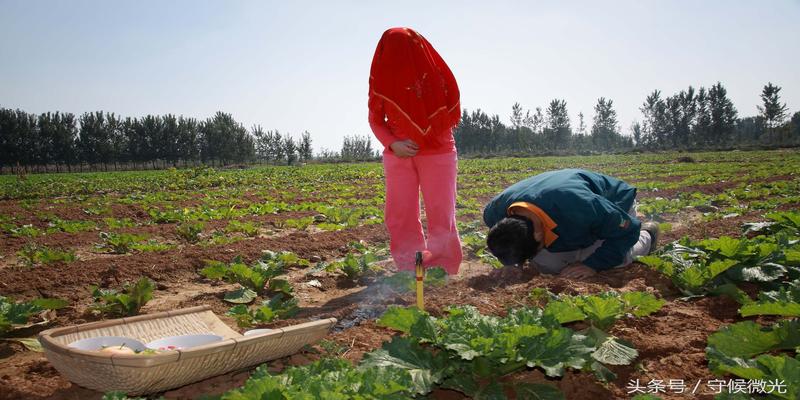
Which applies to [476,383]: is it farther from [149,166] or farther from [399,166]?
[149,166]

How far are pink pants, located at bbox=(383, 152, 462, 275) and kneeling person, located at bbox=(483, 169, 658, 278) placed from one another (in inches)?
17.2

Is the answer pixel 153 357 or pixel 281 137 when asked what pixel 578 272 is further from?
pixel 281 137

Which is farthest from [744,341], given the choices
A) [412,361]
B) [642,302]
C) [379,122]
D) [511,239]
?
[379,122]

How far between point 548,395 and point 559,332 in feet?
0.81

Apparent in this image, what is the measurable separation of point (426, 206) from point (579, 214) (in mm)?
1151

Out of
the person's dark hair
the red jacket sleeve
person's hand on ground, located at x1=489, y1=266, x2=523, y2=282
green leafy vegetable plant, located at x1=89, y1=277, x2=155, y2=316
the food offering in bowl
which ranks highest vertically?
the red jacket sleeve

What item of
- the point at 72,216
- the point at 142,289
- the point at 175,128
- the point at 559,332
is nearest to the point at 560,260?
the point at 559,332

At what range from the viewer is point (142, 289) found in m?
3.11

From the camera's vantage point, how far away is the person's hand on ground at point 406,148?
12.2 ft

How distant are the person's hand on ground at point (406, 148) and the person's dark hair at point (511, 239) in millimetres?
866

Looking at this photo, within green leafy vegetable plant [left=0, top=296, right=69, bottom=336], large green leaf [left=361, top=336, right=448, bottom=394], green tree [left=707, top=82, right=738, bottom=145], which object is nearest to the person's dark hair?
large green leaf [left=361, top=336, right=448, bottom=394]

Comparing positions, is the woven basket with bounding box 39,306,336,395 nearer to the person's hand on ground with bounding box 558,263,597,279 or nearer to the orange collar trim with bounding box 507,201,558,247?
the orange collar trim with bounding box 507,201,558,247

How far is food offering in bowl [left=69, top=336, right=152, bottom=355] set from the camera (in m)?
2.07

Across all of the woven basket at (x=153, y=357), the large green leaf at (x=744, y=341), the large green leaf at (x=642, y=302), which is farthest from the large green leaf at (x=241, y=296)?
the large green leaf at (x=744, y=341)
